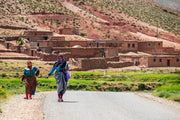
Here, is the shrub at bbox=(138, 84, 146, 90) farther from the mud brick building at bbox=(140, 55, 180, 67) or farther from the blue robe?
the blue robe

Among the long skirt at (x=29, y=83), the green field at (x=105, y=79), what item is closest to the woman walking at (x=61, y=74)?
the long skirt at (x=29, y=83)

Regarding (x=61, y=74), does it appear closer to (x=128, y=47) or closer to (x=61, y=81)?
(x=61, y=81)

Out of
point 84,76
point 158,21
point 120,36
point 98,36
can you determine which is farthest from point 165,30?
point 84,76

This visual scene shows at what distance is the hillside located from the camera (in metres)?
79.8

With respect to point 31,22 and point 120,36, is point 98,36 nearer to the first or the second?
point 120,36

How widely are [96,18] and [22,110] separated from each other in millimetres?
85612

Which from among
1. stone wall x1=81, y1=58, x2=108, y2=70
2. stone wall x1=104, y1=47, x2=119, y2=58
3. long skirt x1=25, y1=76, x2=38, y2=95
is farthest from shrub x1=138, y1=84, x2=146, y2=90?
stone wall x1=104, y1=47, x2=119, y2=58

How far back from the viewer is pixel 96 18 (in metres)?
96.2

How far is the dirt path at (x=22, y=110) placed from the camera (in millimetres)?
10223

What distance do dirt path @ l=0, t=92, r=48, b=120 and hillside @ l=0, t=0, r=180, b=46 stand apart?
4734 centimetres

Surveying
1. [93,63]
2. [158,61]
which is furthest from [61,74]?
[158,61]

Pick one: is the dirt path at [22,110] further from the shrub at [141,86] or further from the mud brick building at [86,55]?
the mud brick building at [86,55]

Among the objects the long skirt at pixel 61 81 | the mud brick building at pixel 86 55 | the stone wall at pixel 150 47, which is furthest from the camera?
the stone wall at pixel 150 47

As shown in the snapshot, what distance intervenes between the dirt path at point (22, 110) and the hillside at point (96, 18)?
4734cm
